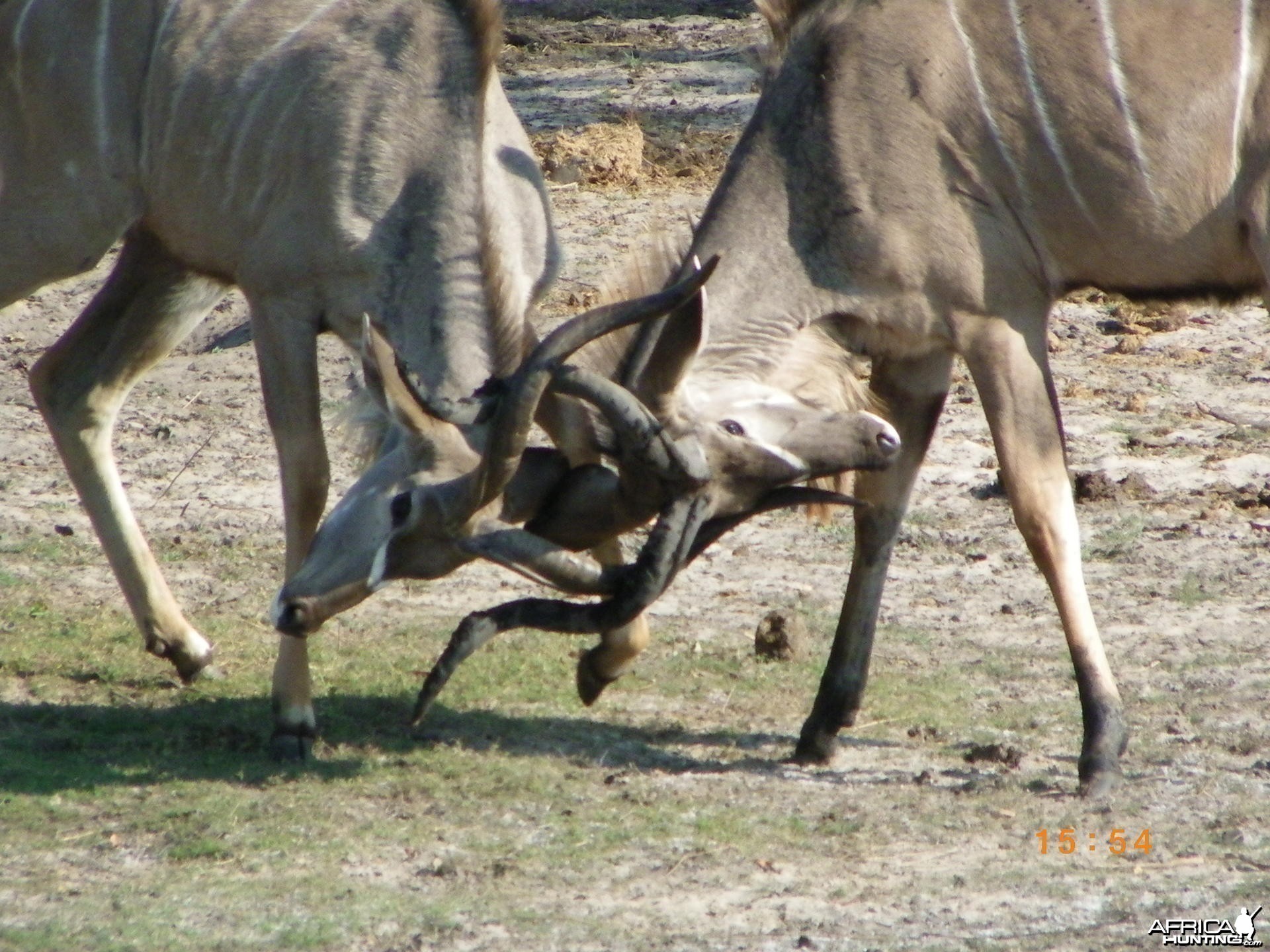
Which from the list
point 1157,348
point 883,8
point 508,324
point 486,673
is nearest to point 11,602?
point 486,673

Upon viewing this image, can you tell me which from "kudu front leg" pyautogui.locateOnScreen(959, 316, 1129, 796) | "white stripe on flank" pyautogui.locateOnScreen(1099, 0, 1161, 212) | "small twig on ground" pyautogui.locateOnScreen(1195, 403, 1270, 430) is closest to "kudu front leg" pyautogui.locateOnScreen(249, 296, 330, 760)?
"kudu front leg" pyautogui.locateOnScreen(959, 316, 1129, 796)

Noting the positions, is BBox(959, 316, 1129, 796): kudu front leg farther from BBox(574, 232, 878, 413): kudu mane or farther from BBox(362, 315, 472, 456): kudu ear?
BBox(362, 315, 472, 456): kudu ear

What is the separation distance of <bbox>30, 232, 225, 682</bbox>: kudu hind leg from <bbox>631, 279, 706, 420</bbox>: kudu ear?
1.71 m

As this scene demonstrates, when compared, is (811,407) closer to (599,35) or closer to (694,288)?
(694,288)

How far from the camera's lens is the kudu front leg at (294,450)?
15.9 feet

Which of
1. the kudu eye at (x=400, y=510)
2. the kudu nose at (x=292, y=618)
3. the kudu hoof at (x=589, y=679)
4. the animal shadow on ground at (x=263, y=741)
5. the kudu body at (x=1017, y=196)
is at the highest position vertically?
the kudu body at (x=1017, y=196)

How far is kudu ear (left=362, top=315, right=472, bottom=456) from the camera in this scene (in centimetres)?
436

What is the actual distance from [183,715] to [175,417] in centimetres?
280

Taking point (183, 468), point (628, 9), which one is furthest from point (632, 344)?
point (628, 9)

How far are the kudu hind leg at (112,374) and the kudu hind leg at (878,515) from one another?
1868 millimetres

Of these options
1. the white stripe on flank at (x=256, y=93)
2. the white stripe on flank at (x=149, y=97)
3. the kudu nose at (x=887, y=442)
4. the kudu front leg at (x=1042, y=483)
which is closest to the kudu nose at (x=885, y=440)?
the kudu nose at (x=887, y=442)

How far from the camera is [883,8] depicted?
472cm

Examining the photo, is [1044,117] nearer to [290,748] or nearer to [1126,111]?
[1126,111]
